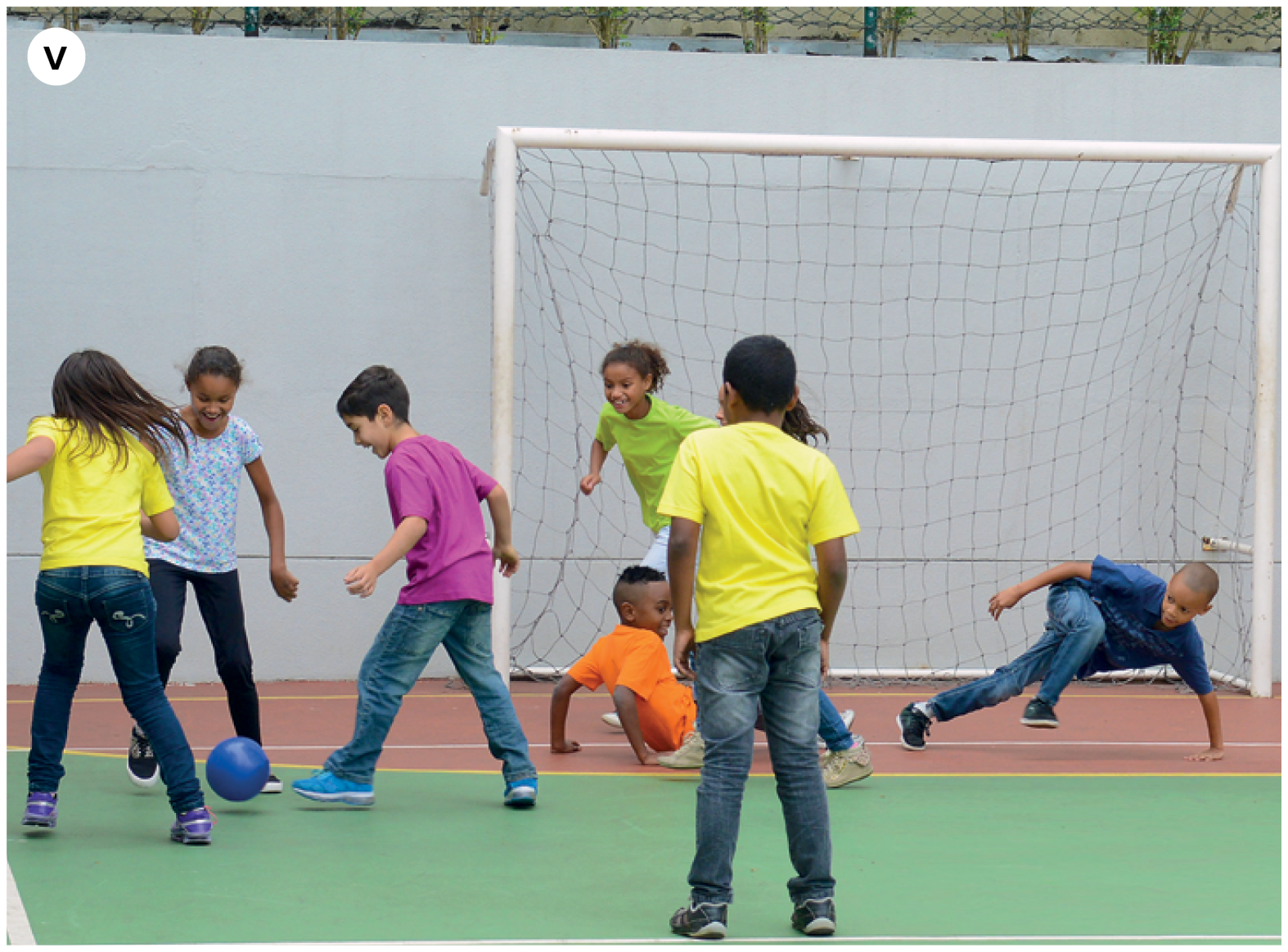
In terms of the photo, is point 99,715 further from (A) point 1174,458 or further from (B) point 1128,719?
(A) point 1174,458

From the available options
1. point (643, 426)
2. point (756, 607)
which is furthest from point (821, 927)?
point (643, 426)

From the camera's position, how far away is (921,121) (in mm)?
7594

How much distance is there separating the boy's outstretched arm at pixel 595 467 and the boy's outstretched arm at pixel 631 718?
3.14ft

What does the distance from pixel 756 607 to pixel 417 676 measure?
1.59 metres

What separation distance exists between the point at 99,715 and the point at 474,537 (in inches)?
104

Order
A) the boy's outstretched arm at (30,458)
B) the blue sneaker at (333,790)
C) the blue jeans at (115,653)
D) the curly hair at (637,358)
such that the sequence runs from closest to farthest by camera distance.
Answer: the boy's outstretched arm at (30,458), the blue jeans at (115,653), the blue sneaker at (333,790), the curly hair at (637,358)

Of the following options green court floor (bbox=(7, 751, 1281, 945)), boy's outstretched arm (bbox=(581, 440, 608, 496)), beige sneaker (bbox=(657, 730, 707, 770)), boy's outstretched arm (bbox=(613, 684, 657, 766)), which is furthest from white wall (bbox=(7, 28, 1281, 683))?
beige sneaker (bbox=(657, 730, 707, 770))

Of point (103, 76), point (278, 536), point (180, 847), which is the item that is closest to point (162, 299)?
point (103, 76)

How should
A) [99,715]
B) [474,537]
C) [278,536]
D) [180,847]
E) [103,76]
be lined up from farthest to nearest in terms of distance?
[103,76] < [99,715] < [278,536] < [474,537] < [180,847]

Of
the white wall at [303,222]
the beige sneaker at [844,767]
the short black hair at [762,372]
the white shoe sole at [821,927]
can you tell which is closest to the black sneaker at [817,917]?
the white shoe sole at [821,927]

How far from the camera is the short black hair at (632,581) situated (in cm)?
530

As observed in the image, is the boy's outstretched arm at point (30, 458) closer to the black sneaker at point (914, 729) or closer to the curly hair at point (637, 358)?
the curly hair at point (637, 358)

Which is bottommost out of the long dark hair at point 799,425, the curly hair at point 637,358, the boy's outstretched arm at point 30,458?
the boy's outstretched arm at point 30,458

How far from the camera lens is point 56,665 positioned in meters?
4.00
